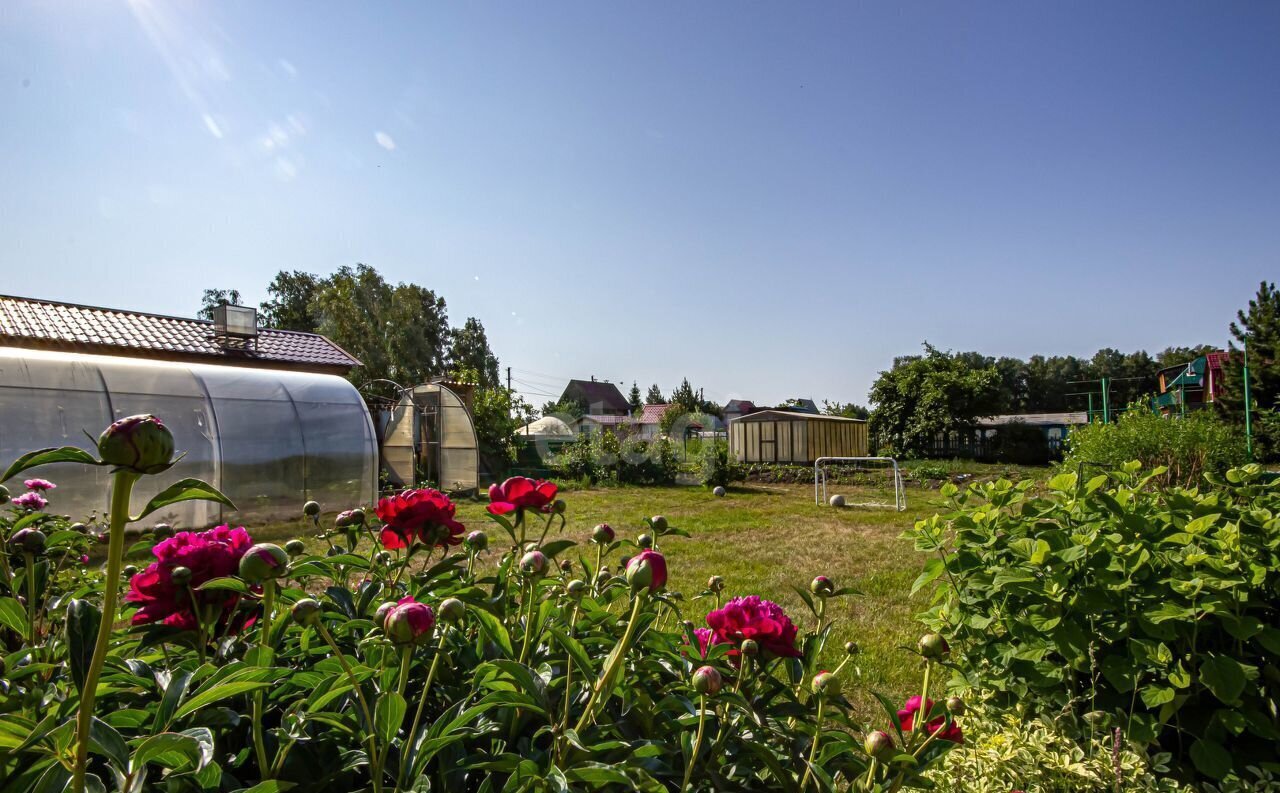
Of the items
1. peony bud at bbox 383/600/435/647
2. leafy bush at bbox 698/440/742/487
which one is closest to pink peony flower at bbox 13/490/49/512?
peony bud at bbox 383/600/435/647

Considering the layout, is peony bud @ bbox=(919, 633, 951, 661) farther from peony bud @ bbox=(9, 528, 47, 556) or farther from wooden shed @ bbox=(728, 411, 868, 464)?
wooden shed @ bbox=(728, 411, 868, 464)

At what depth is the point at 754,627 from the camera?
916mm

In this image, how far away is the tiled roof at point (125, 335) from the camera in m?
10.3

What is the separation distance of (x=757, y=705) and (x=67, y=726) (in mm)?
804

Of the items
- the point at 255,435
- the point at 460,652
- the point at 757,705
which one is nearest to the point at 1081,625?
the point at 757,705

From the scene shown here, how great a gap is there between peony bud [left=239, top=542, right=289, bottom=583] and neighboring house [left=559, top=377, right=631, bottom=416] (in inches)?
1647

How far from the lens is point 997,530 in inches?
70.4

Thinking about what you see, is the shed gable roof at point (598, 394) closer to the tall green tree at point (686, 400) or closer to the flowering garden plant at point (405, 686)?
the tall green tree at point (686, 400)

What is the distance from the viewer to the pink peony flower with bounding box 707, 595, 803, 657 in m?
0.92

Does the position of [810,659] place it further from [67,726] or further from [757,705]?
[67,726]

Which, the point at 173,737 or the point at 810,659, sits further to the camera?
the point at 810,659

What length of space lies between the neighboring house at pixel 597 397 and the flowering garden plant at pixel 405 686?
1631 inches

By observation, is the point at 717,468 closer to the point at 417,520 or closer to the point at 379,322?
the point at 417,520

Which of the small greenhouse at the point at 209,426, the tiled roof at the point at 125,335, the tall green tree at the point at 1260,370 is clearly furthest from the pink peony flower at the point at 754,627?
the tall green tree at the point at 1260,370
